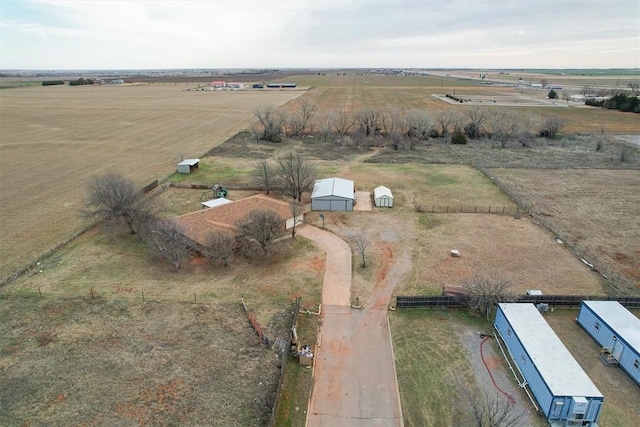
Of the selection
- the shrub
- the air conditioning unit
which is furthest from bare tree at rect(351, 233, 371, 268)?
the shrub

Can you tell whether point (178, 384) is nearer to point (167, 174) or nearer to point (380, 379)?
point (380, 379)

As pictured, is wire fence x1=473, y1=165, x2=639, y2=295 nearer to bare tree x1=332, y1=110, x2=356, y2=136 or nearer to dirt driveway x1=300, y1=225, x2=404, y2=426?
dirt driveway x1=300, y1=225, x2=404, y2=426

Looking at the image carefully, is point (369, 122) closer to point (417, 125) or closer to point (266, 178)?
point (417, 125)

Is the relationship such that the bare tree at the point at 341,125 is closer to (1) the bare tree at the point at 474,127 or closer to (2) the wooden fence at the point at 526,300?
(1) the bare tree at the point at 474,127

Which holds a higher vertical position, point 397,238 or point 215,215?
point 215,215

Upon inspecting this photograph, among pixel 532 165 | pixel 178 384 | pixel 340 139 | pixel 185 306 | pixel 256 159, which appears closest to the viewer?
pixel 178 384

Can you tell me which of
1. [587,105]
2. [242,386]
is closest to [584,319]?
[242,386]
